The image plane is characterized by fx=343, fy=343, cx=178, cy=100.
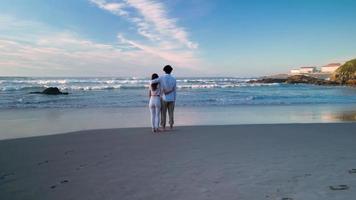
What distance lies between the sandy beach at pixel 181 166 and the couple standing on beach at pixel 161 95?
963 millimetres

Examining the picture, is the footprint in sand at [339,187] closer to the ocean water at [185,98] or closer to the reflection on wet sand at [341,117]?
the reflection on wet sand at [341,117]

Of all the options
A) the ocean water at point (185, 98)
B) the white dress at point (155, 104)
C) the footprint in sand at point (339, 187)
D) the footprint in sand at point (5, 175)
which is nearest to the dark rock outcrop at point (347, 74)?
the ocean water at point (185, 98)

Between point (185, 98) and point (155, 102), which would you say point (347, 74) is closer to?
point (185, 98)

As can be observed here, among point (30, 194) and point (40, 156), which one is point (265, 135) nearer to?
point (40, 156)

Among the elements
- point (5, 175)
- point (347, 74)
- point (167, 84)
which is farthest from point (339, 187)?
point (347, 74)

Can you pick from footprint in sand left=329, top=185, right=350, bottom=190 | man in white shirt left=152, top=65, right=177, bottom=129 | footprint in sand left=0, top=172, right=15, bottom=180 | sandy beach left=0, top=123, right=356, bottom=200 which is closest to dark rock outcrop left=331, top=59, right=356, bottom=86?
man in white shirt left=152, top=65, right=177, bottom=129

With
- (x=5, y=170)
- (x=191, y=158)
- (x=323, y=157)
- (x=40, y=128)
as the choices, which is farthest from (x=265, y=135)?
(x=40, y=128)

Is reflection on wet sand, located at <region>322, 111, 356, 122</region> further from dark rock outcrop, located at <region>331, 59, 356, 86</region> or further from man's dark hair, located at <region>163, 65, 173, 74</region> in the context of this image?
dark rock outcrop, located at <region>331, 59, 356, 86</region>

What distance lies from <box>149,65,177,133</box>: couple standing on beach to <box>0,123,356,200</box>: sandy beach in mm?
963

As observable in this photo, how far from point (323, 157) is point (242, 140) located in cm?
228

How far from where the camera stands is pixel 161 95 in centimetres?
1022

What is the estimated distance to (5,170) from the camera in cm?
561

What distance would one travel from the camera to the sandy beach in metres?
4.33

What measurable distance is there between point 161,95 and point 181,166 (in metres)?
4.85
